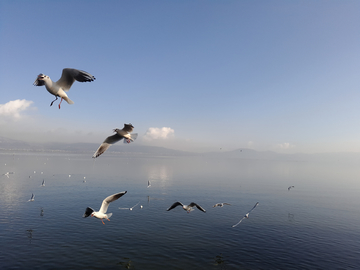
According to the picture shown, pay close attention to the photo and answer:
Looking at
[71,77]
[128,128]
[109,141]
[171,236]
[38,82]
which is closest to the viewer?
[38,82]

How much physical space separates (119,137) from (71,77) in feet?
17.5

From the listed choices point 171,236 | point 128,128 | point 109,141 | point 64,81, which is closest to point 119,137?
point 109,141

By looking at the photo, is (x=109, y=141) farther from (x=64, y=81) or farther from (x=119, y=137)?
(x=64, y=81)

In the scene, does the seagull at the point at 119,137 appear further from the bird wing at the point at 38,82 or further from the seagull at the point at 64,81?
the bird wing at the point at 38,82

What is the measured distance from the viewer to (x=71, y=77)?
10781mm

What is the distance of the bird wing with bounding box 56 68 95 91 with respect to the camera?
10.3 metres

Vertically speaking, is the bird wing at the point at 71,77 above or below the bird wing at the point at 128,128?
above

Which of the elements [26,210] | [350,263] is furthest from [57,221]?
[350,263]

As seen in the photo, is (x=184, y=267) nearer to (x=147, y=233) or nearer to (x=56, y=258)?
(x=147, y=233)

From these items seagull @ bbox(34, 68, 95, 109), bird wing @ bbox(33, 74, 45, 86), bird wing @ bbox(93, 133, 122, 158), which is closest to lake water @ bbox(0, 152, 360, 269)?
bird wing @ bbox(93, 133, 122, 158)

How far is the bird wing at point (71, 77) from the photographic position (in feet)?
33.9

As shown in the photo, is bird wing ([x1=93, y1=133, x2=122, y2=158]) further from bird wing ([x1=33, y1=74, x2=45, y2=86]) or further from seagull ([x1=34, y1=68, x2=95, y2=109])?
bird wing ([x1=33, y1=74, x2=45, y2=86])

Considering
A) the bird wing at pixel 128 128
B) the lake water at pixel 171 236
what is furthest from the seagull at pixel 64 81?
the lake water at pixel 171 236

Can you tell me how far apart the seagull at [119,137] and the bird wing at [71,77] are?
13.7 feet
